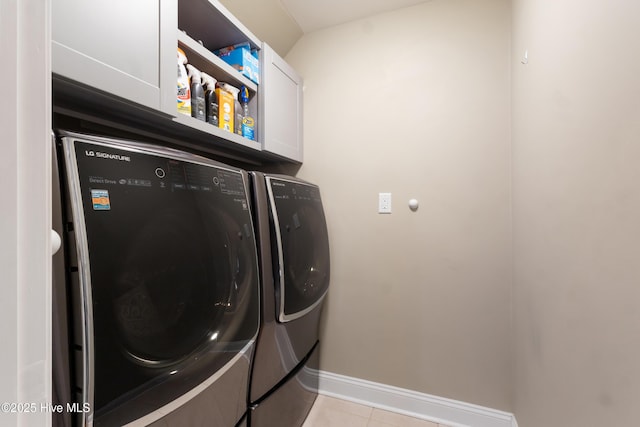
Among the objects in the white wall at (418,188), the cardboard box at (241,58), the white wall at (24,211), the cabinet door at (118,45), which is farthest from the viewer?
the white wall at (418,188)

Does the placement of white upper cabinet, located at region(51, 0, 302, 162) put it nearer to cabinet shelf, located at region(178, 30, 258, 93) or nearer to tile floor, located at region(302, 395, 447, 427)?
cabinet shelf, located at region(178, 30, 258, 93)

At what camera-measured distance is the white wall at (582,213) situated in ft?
1.75

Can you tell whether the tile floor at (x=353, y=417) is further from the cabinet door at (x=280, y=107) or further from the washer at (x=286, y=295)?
the cabinet door at (x=280, y=107)

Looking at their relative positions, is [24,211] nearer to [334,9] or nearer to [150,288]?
[150,288]

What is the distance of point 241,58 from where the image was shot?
4.47 ft

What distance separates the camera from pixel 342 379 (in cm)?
175

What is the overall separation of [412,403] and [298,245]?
1.20 meters

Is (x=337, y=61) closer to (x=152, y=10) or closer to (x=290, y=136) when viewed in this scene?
(x=290, y=136)

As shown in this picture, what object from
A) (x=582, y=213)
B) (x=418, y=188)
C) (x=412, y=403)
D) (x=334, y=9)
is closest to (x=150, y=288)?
(x=582, y=213)

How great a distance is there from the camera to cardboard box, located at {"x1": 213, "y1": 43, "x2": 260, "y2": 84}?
136 cm

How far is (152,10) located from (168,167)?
593 millimetres

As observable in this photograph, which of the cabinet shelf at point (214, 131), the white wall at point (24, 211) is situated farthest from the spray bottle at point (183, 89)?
the white wall at point (24, 211)

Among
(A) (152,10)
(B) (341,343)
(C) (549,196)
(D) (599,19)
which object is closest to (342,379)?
(B) (341,343)

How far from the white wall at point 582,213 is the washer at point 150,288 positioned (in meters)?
0.95
